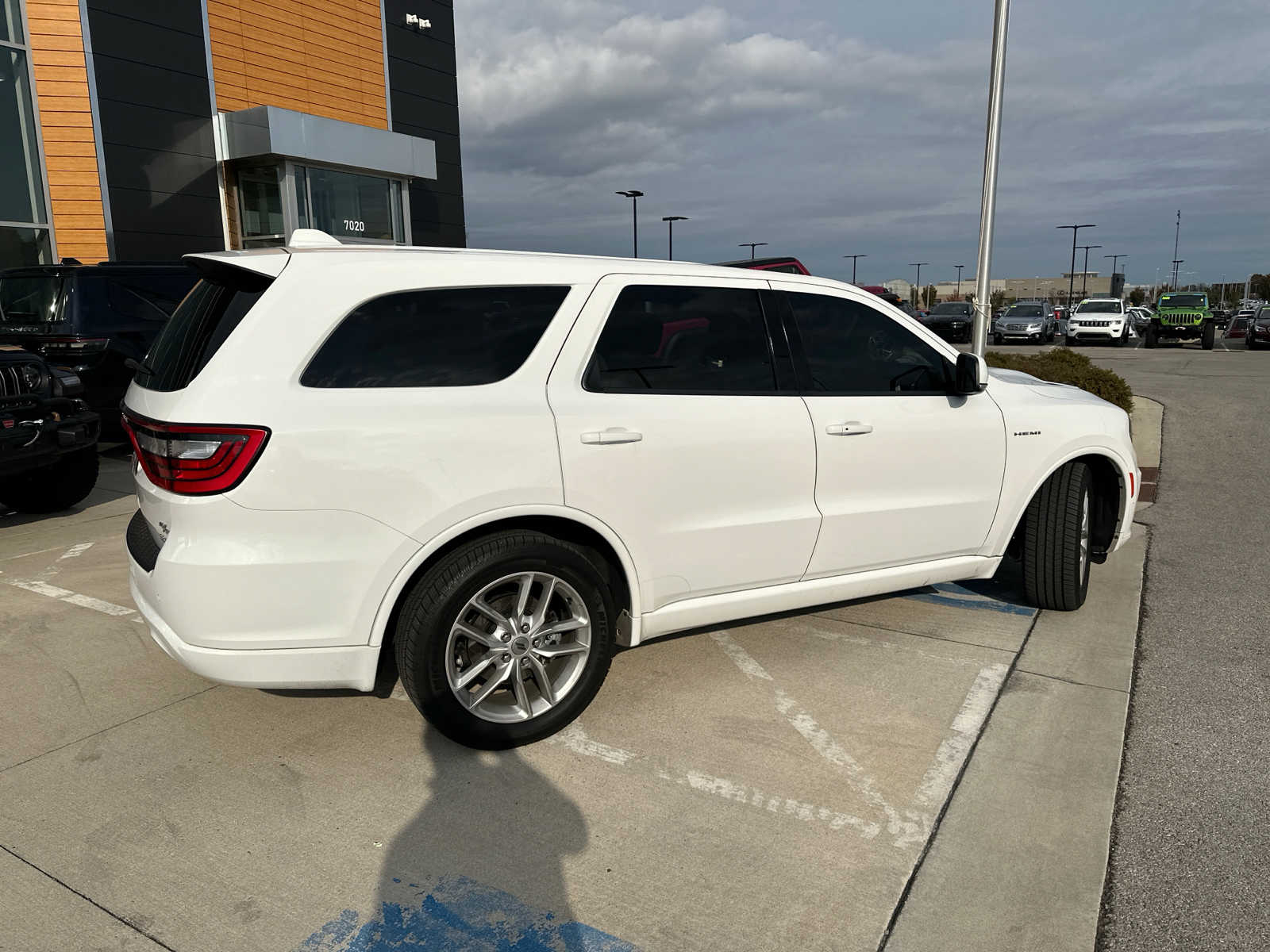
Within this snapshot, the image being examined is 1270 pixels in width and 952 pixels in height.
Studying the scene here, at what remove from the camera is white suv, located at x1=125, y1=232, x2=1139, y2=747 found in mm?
2912

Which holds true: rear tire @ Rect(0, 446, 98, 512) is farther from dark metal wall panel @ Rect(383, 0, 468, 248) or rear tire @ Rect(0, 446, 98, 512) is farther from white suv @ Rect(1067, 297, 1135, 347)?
white suv @ Rect(1067, 297, 1135, 347)

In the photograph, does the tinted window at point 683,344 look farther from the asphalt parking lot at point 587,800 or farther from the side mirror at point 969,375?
the asphalt parking lot at point 587,800

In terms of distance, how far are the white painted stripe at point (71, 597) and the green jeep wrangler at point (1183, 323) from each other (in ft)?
105

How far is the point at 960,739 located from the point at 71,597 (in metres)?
4.66

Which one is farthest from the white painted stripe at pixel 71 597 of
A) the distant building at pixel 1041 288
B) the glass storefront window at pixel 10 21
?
the distant building at pixel 1041 288

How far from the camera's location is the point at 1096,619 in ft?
15.9

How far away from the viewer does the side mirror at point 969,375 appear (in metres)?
4.17

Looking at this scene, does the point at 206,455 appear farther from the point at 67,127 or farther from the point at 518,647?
the point at 67,127

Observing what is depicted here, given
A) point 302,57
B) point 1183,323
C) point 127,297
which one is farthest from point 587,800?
point 1183,323

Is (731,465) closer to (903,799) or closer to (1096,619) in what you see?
(903,799)

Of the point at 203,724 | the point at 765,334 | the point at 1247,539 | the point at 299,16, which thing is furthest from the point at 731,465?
the point at 299,16

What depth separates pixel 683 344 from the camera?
3650 millimetres

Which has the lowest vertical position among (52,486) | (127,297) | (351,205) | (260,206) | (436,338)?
(52,486)

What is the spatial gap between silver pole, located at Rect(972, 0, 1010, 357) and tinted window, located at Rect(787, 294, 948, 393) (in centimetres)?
571
